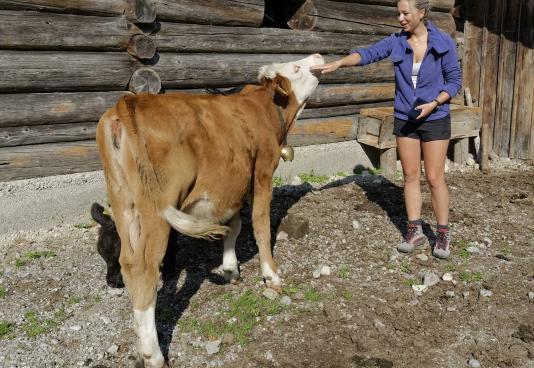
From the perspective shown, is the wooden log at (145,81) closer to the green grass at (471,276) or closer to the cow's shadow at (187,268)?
the cow's shadow at (187,268)

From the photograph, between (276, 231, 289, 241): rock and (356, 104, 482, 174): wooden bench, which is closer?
(276, 231, 289, 241): rock

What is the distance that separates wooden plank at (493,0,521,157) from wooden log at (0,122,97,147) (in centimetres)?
635

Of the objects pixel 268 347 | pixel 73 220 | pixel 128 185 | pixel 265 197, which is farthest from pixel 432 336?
pixel 73 220

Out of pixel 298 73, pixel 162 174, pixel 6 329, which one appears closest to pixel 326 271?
pixel 298 73

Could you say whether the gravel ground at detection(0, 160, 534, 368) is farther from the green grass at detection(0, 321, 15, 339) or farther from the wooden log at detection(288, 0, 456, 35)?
the wooden log at detection(288, 0, 456, 35)

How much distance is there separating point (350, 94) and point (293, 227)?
3117mm

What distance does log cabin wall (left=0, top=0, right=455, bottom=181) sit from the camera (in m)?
5.54

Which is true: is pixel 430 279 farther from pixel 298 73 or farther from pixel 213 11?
pixel 213 11

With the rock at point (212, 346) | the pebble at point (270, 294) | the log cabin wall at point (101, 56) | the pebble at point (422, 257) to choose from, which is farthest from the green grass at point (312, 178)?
the rock at point (212, 346)

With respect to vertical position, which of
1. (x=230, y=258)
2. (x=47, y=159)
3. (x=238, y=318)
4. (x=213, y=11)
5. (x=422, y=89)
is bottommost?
(x=238, y=318)

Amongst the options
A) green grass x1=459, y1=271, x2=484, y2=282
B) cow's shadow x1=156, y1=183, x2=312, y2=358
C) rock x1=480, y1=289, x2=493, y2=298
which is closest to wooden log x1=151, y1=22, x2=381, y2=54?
cow's shadow x1=156, y1=183, x2=312, y2=358

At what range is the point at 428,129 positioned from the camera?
4.97 meters

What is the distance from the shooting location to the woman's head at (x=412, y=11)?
A: 4.68m

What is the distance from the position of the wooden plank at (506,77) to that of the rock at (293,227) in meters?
5.14
